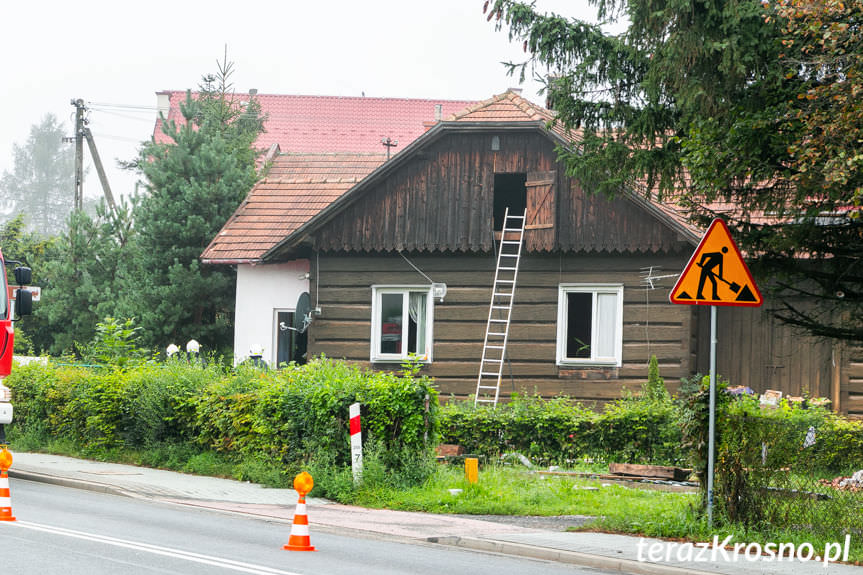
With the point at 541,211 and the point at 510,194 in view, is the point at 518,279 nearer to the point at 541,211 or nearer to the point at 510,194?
the point at 541,211

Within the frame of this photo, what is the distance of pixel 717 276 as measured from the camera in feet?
36.4

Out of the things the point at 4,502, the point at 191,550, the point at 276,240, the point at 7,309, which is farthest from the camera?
the point at 276,240

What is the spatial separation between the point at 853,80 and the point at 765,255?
2.78 meters

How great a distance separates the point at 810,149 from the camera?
10.1m

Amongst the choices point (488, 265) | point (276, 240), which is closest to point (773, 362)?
point (488, 265)

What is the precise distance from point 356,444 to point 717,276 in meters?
5.54

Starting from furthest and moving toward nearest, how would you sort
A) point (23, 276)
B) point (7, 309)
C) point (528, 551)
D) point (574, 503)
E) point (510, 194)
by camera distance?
point (510, 194)
point (7, 309)
point (23, 276)
point (574, 503)
point (528, 551)

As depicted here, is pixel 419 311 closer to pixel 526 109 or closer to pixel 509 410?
pixel 526 109

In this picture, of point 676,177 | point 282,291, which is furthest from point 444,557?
point 282,291

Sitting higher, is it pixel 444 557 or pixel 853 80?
pixel 853 80

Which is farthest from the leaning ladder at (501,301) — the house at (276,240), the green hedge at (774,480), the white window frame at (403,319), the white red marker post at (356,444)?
the green hedge at (774,480)

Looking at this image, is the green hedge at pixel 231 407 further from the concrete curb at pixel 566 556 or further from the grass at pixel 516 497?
the concrete curb at pixel 566 556

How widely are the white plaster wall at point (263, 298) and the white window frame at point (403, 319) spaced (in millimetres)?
2770

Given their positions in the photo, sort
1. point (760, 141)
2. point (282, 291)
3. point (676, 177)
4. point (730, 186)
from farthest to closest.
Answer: point (282, 291), point (676, 177), point (730, 186), point (760, 141)
